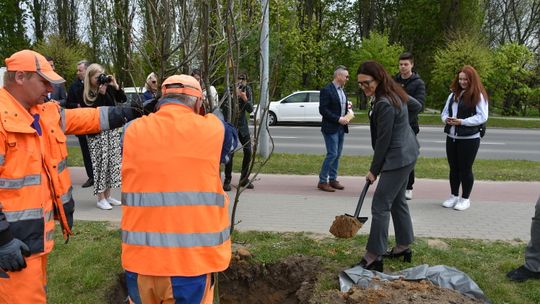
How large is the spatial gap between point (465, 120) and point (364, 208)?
1780 millimetres

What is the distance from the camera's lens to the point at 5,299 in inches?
107

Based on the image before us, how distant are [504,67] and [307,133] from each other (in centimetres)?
1553

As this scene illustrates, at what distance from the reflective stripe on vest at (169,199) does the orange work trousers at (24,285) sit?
0.77 meters

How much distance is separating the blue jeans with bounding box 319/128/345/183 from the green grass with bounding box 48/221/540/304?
7.82 feet

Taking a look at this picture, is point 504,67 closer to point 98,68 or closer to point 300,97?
point 300,97

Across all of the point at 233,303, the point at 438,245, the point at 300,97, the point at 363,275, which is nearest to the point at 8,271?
the point at 233,303

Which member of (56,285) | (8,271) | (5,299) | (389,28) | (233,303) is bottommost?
(233,303)

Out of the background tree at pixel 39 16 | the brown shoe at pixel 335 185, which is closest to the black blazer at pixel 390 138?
the brown shoe at pixel 335 185

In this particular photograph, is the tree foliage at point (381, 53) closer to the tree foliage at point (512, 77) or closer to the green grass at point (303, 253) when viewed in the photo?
the tree foliage at point (512, 77)

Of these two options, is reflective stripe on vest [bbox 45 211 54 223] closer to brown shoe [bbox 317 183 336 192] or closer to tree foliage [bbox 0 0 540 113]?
brown shoe [bbox 317 183 336 192]

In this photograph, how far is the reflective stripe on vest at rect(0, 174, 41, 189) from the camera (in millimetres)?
2619

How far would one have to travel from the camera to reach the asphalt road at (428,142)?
13484 millimetres

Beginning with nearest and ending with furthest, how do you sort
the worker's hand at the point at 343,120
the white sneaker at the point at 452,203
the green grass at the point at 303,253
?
the green grass at the point at 303,253
the white sneaker at the point at 452,203
the worker's hand at the point at 343,120

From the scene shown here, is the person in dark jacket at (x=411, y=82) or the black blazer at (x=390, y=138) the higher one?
the person in dark jacket at (x=411, y=82)
